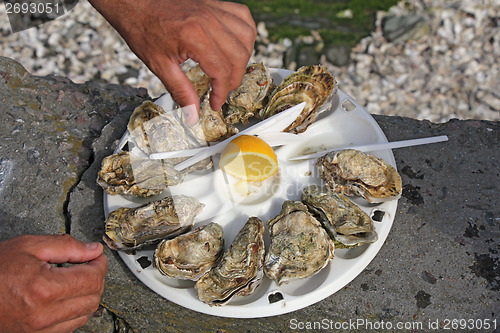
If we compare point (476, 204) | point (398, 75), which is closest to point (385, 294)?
point (476, 204)

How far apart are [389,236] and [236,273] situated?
61 cm

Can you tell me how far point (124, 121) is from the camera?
Result: 6.49ft

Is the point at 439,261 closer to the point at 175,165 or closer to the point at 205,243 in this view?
the point at 205,243

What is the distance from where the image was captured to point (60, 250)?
1.30 m

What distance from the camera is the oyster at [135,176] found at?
161cm

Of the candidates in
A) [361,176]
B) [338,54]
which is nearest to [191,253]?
[361,176]

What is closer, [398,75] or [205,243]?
[205,243]

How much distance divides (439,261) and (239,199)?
747 millimetres

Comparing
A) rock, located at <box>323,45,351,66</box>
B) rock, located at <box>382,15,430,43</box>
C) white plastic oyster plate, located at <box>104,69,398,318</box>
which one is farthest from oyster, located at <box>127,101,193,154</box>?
rock, located at <box>382,15,430,43</box>

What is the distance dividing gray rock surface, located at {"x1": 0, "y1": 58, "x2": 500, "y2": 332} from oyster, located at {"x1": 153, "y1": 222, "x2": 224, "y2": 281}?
22 cm

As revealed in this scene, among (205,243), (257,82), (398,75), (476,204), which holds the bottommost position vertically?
(398,75)

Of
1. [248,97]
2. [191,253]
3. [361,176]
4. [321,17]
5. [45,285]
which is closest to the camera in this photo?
[45,285]

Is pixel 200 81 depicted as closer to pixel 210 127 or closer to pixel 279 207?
pixel 210 127

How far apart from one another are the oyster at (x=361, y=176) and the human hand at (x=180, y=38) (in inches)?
18.8
